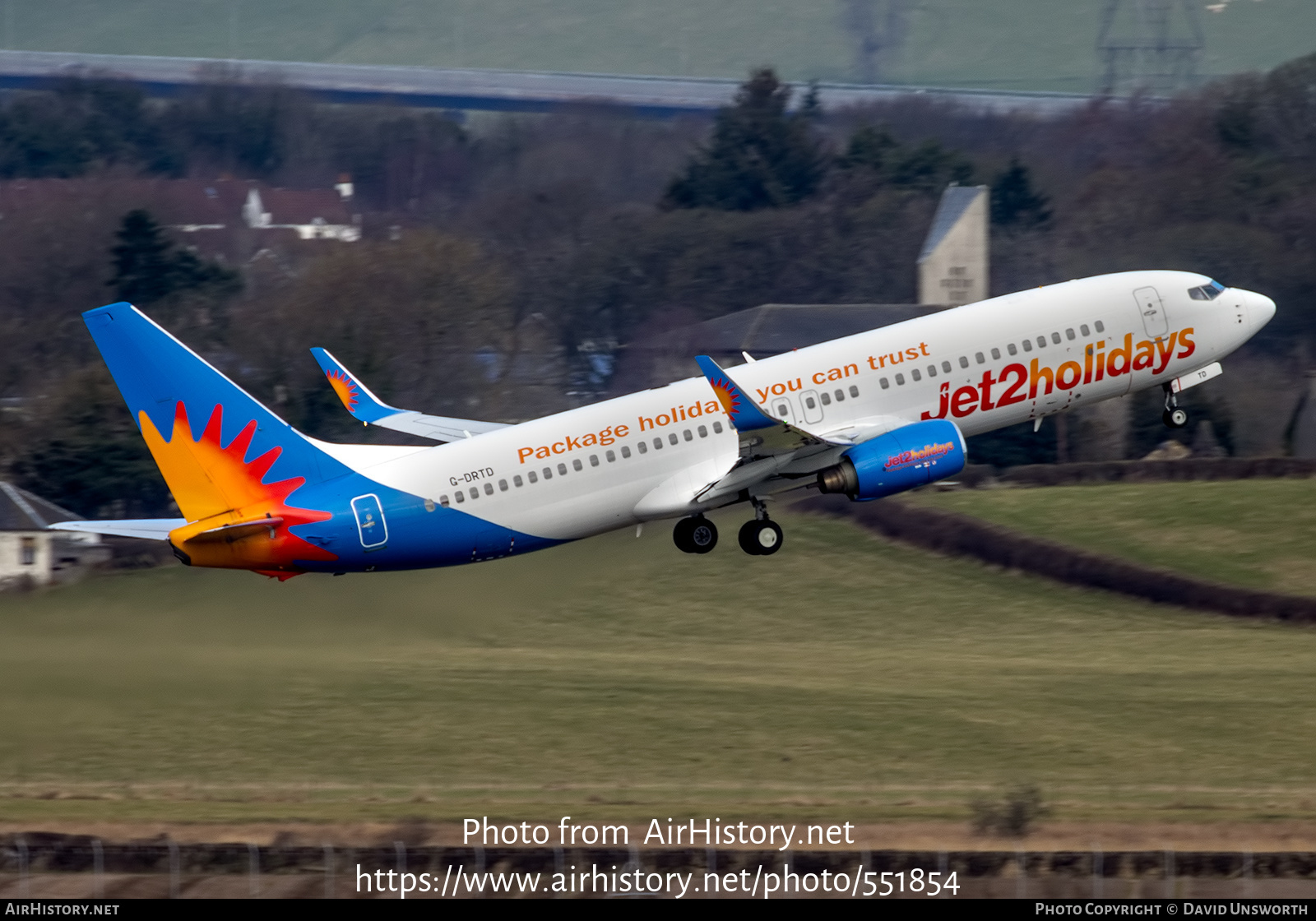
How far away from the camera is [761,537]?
4975cm

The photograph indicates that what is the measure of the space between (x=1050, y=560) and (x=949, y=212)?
5020cm

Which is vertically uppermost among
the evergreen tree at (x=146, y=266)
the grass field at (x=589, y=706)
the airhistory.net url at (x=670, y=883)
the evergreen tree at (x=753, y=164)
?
the evergreen tree at (x=753, y=164)

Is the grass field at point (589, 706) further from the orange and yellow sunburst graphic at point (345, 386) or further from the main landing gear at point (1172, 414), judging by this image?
the main landing gear at point (1172, 414)

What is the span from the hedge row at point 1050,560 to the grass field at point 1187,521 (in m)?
0.95

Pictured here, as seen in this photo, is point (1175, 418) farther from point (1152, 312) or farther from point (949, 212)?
point (949, 212)

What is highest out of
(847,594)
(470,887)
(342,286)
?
(342,286)

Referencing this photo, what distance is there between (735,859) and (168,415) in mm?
17055

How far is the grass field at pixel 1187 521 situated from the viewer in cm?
8425

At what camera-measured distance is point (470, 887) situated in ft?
153

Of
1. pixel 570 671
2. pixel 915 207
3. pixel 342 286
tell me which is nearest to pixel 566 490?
pixel 570 671

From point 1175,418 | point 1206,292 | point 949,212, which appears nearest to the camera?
point 1206,292

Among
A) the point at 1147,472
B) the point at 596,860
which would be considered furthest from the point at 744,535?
the point at 1147,472

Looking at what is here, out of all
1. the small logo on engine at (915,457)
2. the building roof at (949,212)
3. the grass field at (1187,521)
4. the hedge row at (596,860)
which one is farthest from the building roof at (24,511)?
the building roof at (949,212)

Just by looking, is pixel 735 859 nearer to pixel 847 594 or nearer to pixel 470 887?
pixel 470 887
